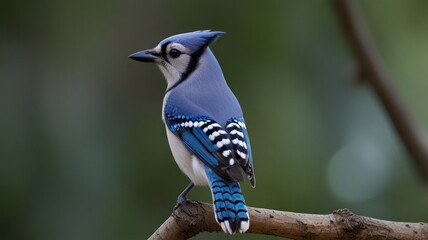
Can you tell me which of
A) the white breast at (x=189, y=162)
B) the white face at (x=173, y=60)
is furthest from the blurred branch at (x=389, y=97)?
the white breast at (x=189, y=162)

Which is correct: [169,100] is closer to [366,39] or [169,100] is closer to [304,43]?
[366,39]

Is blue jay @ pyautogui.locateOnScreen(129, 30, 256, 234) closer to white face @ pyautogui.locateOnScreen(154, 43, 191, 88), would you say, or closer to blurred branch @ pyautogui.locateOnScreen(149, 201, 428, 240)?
white face @ pyautogui.locateOnScreen(154, 43, 191, 88)

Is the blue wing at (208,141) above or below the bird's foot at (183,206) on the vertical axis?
above

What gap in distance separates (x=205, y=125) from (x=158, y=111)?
1.89 m

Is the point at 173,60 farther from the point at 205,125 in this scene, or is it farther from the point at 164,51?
the point at 205,125

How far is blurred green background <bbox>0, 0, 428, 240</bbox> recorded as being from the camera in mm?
4594

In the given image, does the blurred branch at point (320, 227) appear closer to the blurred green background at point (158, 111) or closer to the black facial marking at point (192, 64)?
the black facial marking at point (192, 64)

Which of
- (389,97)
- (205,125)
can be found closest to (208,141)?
Result: (205,125)

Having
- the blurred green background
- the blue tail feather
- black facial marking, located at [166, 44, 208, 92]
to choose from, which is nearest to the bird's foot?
the blue tail feather

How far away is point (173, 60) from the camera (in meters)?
3.43

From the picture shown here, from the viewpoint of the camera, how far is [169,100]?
3.39m

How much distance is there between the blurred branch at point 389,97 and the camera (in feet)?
10.7

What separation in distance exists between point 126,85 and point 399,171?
151cm

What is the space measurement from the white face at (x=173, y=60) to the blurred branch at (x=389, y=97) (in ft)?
1.90
